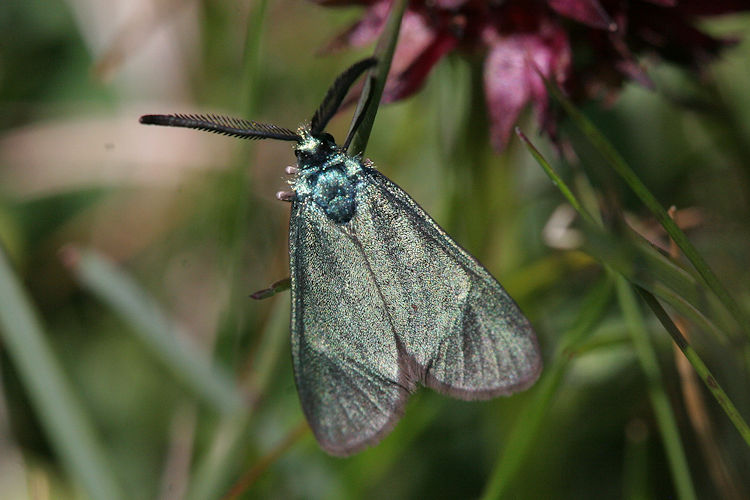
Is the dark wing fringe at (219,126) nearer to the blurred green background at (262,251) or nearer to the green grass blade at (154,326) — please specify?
the blurred green background at (262,251)

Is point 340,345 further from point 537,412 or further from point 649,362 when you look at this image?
point 649,362

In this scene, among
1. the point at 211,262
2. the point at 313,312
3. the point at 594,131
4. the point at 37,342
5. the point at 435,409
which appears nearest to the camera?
the point at 594,131

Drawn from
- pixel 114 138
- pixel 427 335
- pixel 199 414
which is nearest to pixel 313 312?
pixel 427 335

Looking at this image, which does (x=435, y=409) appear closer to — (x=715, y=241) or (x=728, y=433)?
(x=728, y=433)

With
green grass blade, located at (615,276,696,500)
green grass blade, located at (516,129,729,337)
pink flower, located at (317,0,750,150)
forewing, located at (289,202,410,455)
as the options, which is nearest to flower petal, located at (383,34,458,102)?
pink flower, located at (317,0,750,150)

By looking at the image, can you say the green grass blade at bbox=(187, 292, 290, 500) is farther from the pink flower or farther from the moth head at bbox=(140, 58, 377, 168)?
the pink flower
